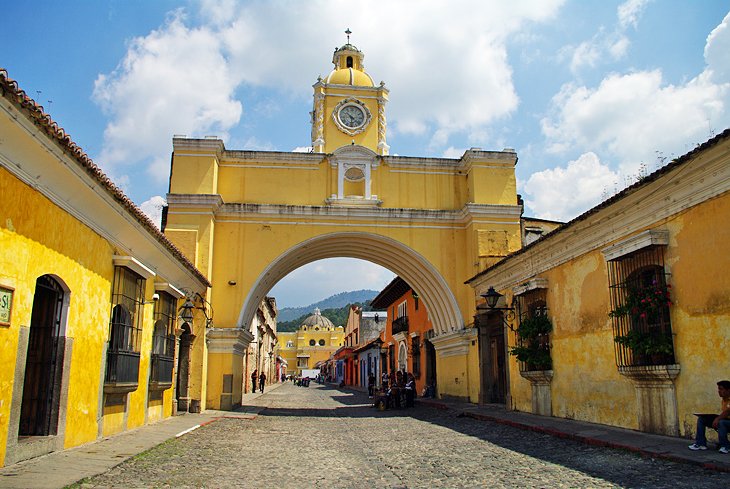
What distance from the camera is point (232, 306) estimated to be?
1806 cm

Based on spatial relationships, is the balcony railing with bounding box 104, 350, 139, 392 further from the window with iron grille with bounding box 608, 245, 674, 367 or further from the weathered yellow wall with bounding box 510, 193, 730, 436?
the weathered yellow wall with bounding box 510, 193, 730, 436

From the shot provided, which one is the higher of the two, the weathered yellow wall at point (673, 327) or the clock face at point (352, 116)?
the clock face at point (352, 116)

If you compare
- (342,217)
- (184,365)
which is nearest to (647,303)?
(342,217)

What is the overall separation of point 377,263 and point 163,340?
32.5 feet

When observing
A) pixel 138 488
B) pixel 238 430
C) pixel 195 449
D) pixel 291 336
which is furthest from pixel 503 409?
pixel 291 336

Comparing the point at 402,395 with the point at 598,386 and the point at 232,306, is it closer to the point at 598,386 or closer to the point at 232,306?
the point at 232,306

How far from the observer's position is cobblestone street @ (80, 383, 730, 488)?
5.99 m

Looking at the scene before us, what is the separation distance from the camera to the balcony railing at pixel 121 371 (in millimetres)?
9312

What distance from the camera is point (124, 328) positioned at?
32.9 ft

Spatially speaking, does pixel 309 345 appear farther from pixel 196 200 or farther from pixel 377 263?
pixel 196 200

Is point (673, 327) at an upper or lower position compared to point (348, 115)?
lower

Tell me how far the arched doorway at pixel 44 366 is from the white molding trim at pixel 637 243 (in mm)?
7459

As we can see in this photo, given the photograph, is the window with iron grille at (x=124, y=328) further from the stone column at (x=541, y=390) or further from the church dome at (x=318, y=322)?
the church dome at (x=318, y=322)

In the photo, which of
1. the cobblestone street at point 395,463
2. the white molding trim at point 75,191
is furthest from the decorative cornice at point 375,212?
the cobblestone street at point 395,463
